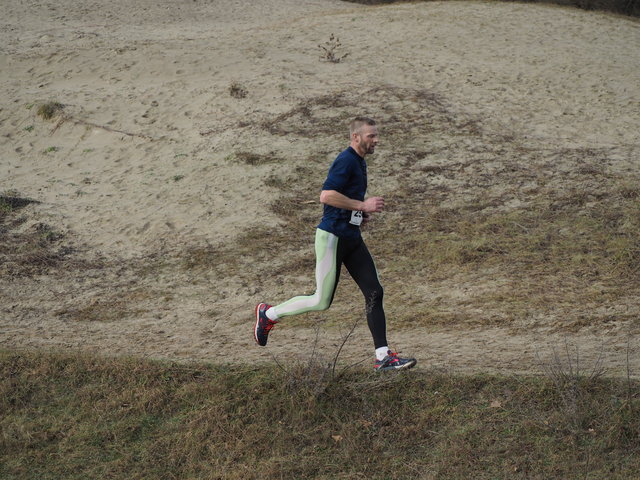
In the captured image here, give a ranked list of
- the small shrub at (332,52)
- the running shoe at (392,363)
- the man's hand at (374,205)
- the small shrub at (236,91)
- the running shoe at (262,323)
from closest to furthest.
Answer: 1. the man's hand at (374,205)
2. the running shoe at (392,363)
3. the running shoe at (262,323)
4. the small shrub at (236,91)
5. the small shrub at (332,52)

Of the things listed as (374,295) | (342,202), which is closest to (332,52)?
(342,202)

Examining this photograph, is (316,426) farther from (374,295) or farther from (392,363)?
(374,295)

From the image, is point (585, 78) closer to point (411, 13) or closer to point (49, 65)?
point (411, 13)

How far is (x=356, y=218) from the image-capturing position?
5.66 metres

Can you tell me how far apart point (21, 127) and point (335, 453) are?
37.3 ft

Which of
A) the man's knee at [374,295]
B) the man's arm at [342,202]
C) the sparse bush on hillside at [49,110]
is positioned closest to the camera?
the man's arm at [342,202]

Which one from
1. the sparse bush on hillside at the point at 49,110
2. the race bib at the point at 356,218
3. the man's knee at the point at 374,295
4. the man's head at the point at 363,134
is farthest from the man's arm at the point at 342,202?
the sparse bush on hillside at the point at 49,110

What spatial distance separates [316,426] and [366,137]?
213 cm

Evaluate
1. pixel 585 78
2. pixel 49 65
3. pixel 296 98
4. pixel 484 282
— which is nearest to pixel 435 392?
pixel 484 282

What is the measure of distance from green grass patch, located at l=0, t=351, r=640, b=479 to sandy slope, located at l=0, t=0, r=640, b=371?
68 centimetres

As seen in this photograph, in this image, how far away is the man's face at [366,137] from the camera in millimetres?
5531

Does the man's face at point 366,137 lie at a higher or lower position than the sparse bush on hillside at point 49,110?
higher

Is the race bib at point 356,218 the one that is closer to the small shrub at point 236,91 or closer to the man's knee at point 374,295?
the man's knee at point 374,295

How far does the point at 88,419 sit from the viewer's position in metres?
5.80
